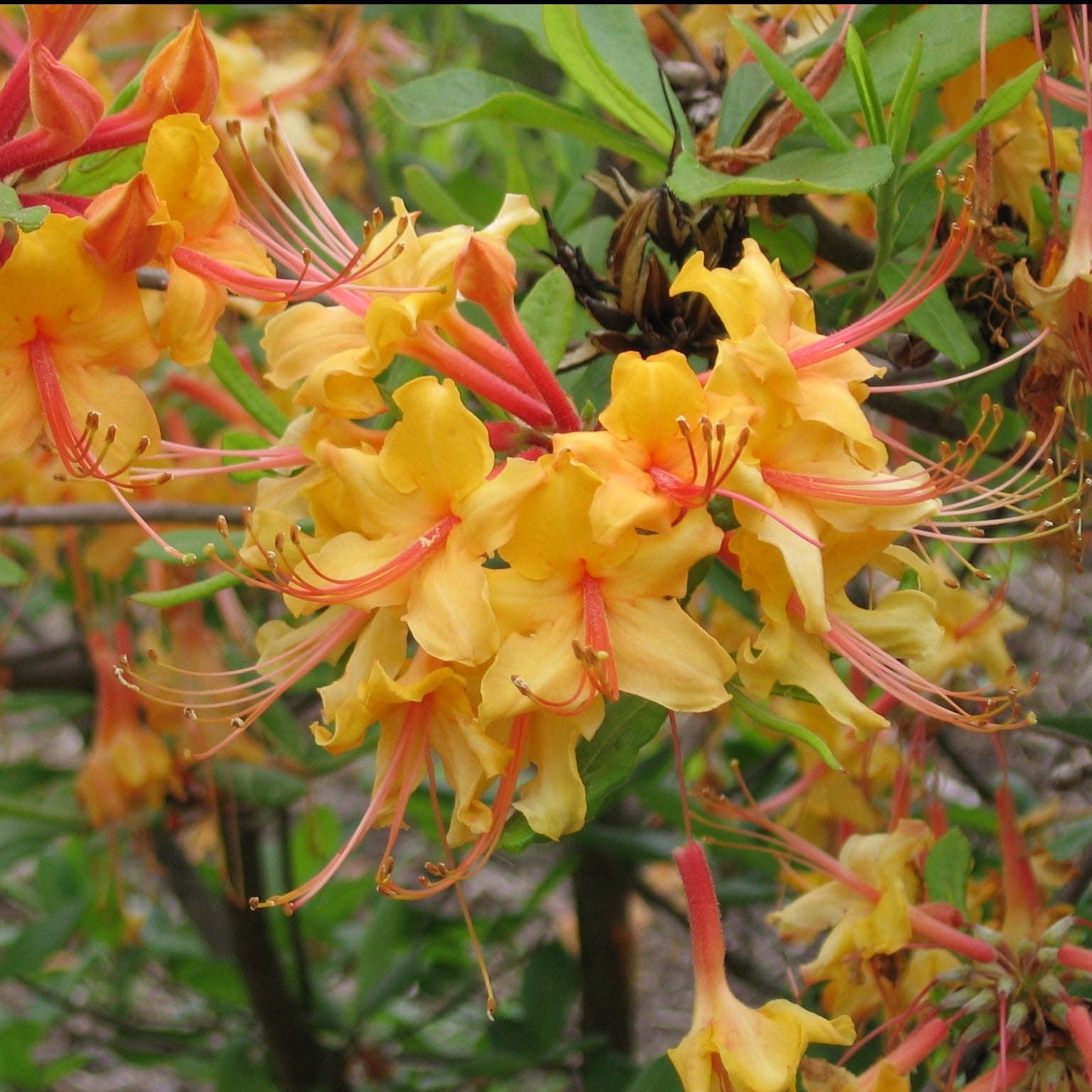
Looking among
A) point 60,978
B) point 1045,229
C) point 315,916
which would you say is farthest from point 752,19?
point 60,978

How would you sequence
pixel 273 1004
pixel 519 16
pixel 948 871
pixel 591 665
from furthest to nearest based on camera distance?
pixel 273 1004
pixel 519 16
pixel 948 871
pixel 591 665

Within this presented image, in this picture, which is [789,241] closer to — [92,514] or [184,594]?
[184,594]

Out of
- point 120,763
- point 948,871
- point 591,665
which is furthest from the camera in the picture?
point 120,763

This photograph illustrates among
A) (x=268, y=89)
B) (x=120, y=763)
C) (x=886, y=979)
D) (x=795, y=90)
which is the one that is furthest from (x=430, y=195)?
(x=120, y=763)

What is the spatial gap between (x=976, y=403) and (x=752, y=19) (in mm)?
444

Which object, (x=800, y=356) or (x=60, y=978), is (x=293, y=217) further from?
(x=60, y=978)

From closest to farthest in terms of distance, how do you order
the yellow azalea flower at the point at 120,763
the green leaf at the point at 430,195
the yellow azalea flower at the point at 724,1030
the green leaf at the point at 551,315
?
the yellow azalea flower at the point at 724,1030 → the green leaf at the point at 551,315 → the green leaf at the point at 430,195 → the yellow azalea flower at the point at 120,763

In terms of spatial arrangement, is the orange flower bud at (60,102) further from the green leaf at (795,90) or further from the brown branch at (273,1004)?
the brown branch at (273,1004)

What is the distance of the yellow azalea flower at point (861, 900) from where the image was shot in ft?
2.88

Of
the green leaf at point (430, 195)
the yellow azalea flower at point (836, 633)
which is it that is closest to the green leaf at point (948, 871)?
the yellow azalea flower at point (836, 633)

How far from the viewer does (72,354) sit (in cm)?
73

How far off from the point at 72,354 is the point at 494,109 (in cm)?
34

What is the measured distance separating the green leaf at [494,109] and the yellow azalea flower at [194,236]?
0.69 feet

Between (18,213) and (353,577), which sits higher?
(18,213)
